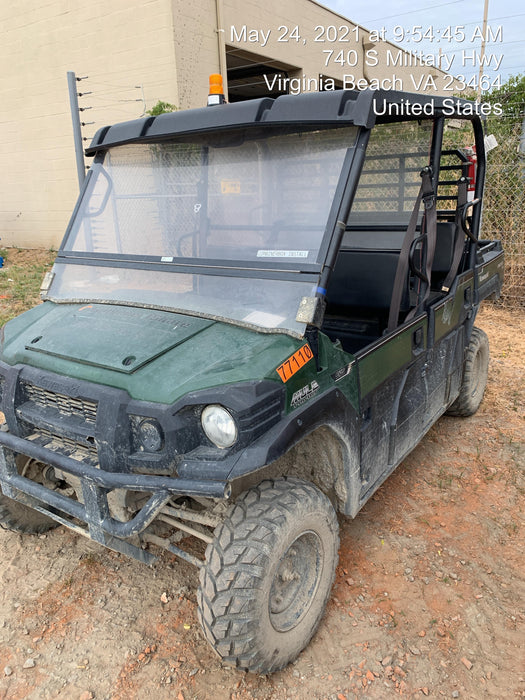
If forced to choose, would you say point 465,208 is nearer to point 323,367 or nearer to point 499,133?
point 323,367

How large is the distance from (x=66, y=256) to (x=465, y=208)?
2.51m

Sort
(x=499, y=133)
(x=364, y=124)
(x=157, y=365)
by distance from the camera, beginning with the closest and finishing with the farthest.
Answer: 1. (x=157, y=365)
2. (x=364, y=124)
3. (x=499, y=133)

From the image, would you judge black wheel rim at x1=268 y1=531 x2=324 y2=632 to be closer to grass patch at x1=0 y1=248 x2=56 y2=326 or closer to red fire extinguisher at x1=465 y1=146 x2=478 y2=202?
red fire extinguisher at x1=465 y1=146 x2=478 y2=202

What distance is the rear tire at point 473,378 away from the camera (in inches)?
165

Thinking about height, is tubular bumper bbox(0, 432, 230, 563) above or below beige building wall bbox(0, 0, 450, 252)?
below

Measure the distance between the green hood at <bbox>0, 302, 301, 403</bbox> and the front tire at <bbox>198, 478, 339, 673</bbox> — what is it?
0.53 metres

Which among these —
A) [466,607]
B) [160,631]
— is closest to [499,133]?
[466,607]

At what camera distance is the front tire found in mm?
1992

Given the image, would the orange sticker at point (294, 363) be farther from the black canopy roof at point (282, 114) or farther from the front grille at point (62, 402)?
the black canopy roof at point (282, 114)

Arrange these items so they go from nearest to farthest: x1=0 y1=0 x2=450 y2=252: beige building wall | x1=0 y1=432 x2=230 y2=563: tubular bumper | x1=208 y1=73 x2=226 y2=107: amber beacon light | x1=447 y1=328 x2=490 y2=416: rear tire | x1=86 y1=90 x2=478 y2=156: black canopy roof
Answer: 1. x1=0 y1=432 x2=230 y2=563: tubular bumper
2. x1=86 y1=90 x2=478 y2=156: black canopy roof
3. x1=208 y1=73 x2=226 y2=107: amber beacon light
4. x1=447 y1=328 x2=490 y2=416: rear tire
5. x1=0 y1=0 x2=450 y2=252: beige building wall

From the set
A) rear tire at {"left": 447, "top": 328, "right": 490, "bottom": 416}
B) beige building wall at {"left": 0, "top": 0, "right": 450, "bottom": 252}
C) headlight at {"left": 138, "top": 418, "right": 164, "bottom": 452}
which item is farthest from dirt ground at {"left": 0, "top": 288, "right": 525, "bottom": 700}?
beige building wall at {"left": 0, "top": 0, "right": 450, "bottom": 252}

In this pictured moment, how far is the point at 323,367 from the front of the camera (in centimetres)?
230

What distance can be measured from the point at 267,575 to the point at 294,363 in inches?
31.1

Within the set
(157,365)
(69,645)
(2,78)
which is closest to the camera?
(157,365)
